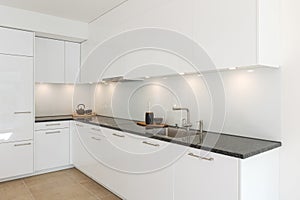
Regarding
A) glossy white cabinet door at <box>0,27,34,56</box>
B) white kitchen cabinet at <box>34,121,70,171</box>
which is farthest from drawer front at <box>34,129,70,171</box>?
glossy white cabinet door at <box>0,27,34,56</box>

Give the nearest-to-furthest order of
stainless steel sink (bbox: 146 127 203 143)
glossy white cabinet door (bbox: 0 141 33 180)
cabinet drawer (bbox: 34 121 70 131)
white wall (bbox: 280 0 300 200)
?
white wall (bbox: 280 0 300 200)
stainless steel sink (bbox: 146 127 203 143)
glossy white cabinet door (bbox: 0 141 33 180)
cabinet drawer (bbox: 34 121 70 131)

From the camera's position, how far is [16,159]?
332 cm

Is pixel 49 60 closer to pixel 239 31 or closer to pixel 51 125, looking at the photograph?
pixel 51 125

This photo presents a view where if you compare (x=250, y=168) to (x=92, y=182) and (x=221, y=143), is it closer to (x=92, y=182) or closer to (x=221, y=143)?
(x=221, y=143)

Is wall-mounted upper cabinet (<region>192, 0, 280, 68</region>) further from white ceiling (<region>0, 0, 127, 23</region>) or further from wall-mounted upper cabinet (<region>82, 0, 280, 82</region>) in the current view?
white ceiling (<region>0, 0, 127, 23</region>)

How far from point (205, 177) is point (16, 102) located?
2960 mm

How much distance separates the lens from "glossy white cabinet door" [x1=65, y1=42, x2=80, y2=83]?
4.12 meters

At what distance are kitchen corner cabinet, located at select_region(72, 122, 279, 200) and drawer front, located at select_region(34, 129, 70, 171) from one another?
927 mm

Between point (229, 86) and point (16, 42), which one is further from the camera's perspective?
point (16, 42)

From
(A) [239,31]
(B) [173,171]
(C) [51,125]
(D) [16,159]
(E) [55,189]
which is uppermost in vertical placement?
(A) [239,31]

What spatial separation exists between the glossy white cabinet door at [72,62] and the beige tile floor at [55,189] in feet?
5.71

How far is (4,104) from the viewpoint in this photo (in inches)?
127

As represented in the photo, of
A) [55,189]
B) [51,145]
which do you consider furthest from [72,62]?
[55,189]

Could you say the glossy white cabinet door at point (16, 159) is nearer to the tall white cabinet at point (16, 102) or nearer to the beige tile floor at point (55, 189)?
the tall white cabinet at point (16, 102)
